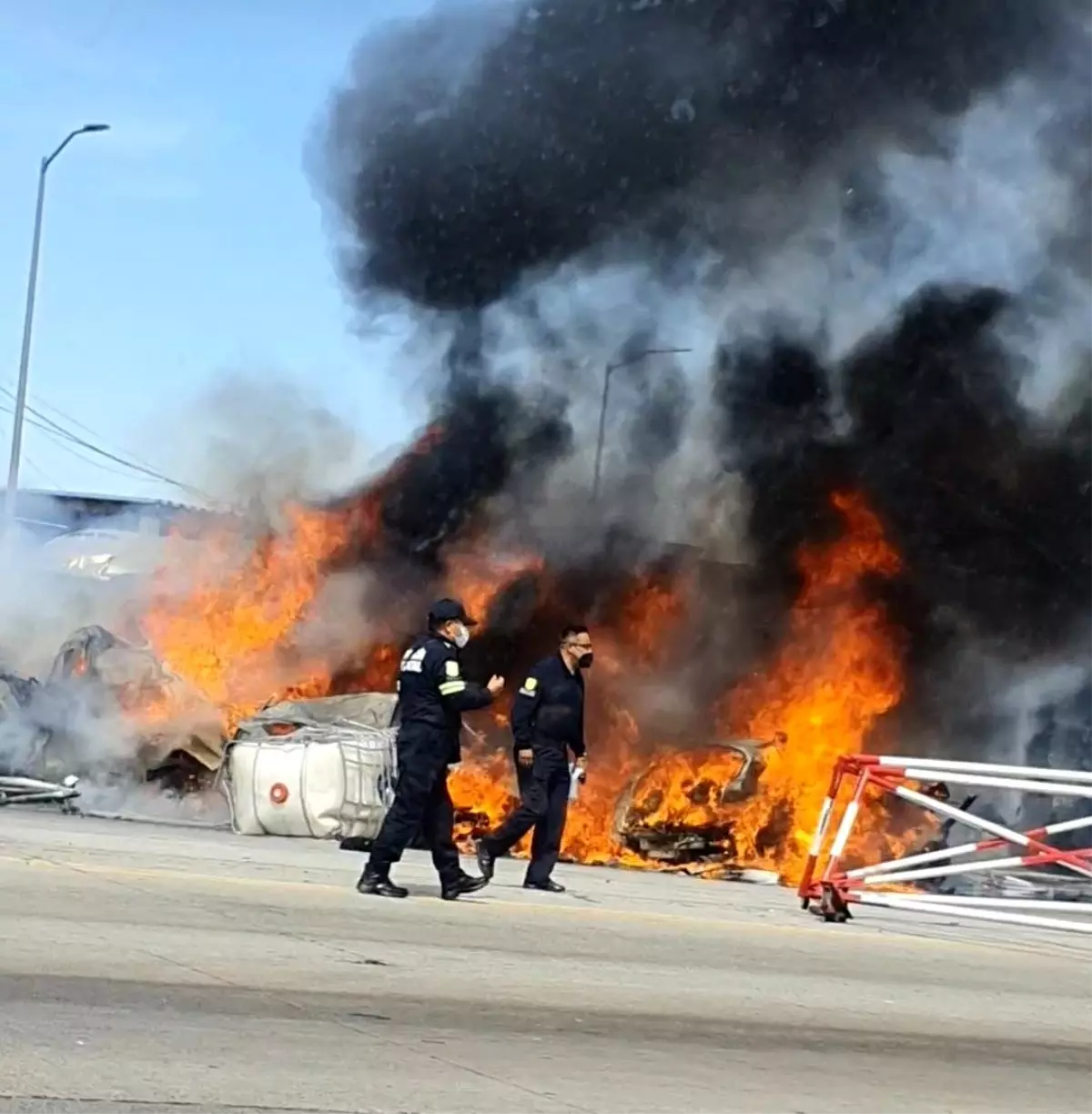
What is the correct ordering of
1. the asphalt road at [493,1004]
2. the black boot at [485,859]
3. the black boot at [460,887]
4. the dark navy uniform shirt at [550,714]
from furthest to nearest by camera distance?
the dark navy uniform shirt at [550,714], the black boot at [485,859], the black boot at [460,887], the asphalt road at [493,1004]

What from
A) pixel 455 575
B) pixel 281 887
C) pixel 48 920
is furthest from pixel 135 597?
pixel 48 920

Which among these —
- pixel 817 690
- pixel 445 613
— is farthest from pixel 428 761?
pixel 817 690

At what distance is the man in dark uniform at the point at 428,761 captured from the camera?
35.4 ft

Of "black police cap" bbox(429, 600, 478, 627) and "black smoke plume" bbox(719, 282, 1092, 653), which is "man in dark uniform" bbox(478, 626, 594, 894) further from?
"black smoke plume" bbox(719, 282, 1092, 653)

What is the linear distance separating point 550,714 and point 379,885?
1830 millimetres

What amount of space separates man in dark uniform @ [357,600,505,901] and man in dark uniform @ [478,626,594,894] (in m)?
1.03

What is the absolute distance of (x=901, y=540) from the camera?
20.4m

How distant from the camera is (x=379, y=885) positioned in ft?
35.7

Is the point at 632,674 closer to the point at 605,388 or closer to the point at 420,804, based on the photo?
the point at 605,388

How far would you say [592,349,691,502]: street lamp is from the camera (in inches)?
903

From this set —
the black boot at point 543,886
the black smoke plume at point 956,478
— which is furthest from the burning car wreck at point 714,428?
the black boot at point 543,886

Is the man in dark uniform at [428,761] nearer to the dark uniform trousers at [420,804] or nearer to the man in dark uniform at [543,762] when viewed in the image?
the dark uniform trousers at [420,804]

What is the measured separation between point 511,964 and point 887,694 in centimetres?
1092

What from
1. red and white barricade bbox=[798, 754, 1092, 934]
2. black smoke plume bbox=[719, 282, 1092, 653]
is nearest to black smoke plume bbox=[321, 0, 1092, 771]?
black smoke plume bbox=[719, 282, 1092, 653]
